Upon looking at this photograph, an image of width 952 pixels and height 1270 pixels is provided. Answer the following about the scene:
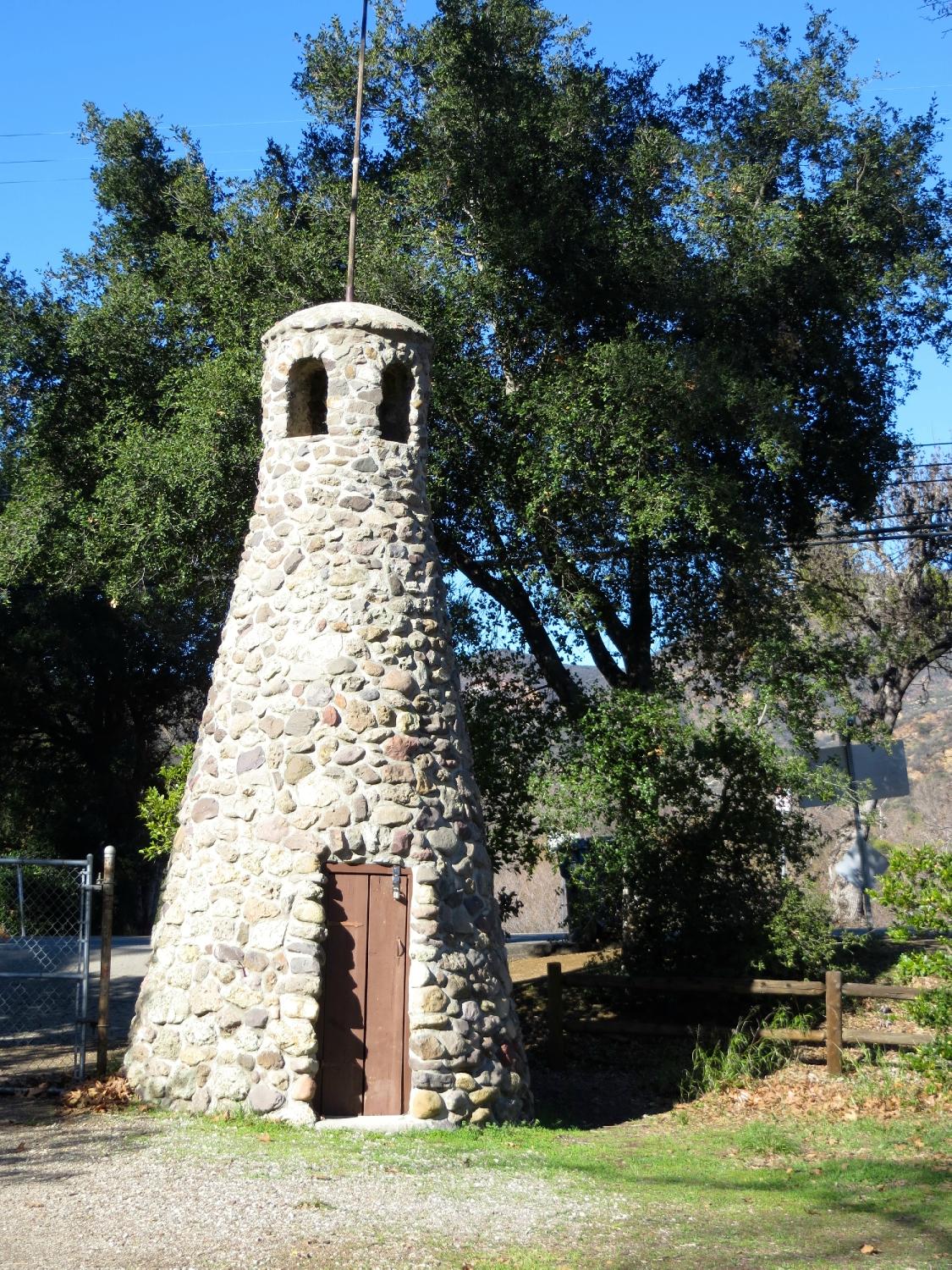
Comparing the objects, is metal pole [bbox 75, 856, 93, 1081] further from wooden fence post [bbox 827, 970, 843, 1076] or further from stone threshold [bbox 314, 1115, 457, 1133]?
wooden fence post [bbox 827, 970, 843, 1076]

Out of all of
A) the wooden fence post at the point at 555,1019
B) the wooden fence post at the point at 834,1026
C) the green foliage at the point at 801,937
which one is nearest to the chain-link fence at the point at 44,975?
the wooden fence post at the point at 555,1019

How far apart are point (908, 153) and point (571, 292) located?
17.5 ft

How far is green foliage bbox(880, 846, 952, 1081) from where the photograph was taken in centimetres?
1024

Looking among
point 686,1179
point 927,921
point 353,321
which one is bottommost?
point 686,1179

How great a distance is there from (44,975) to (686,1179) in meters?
5.70

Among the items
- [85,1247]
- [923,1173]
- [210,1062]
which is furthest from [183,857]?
[923,1173]

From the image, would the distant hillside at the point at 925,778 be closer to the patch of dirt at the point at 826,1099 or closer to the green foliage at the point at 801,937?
the green foliage at the point at 801,937

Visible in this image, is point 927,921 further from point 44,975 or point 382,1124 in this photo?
point 44,975

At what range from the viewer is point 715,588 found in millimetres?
16797

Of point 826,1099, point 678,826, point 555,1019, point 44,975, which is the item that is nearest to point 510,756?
point 678,826

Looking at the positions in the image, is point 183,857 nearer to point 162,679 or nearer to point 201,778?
point 201,778

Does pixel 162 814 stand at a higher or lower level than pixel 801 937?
higher

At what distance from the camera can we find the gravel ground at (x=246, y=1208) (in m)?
6.57

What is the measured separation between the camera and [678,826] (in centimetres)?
1531
